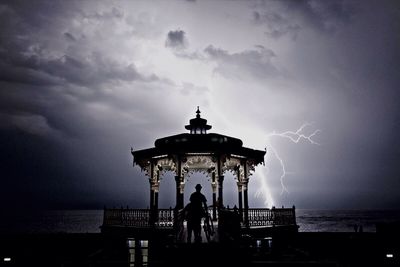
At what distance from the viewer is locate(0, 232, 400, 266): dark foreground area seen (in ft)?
31.3

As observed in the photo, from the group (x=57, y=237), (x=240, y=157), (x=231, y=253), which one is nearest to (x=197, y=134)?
(x=240, y=157)

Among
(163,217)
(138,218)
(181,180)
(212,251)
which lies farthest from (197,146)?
(212,251)

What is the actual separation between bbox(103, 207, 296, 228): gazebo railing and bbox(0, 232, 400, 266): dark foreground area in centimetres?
97

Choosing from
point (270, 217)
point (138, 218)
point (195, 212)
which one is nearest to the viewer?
point (195, 212)

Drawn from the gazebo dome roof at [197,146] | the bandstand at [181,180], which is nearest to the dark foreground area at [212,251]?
the bandstand at [181,180]

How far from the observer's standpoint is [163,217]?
1672cm

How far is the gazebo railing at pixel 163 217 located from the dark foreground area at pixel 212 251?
0.97m

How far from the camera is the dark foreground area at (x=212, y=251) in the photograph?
955 cm

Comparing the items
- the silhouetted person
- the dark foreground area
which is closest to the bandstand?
the dark foreground area

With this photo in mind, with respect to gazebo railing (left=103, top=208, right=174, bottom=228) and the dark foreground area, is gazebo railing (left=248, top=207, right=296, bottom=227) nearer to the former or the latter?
the dark foreground area

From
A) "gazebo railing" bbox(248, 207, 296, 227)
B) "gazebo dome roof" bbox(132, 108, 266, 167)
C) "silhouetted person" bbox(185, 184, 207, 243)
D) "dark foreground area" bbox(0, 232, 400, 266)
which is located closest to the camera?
"dark foreground area" bbox(0, 232, 400, 266)

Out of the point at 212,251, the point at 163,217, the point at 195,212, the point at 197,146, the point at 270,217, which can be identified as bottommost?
the point at 212,251

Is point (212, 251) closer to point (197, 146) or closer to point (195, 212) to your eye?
point (195, 212)

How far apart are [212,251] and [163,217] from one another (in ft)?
24.7
